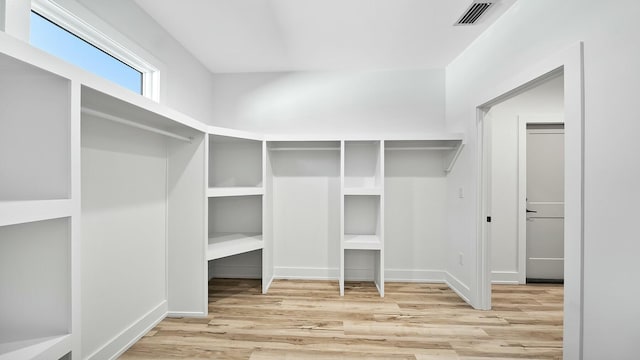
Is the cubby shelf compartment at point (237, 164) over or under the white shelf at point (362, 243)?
over

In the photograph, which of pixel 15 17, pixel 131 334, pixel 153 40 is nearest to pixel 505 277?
pixel 131 334

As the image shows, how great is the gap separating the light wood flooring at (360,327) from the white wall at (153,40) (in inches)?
78.8

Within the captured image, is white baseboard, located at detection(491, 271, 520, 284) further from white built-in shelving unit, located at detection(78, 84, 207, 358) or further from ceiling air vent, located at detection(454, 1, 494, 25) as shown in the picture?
white built-in shelving unit, located at detection(78, 84, 207, 358)

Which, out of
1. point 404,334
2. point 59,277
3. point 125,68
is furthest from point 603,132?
point 125,68

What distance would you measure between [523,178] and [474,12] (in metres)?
2.12

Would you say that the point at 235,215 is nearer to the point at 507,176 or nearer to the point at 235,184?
the point at 235,184

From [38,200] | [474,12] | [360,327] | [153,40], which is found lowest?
[360,327]

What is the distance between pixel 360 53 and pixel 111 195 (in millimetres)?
2540

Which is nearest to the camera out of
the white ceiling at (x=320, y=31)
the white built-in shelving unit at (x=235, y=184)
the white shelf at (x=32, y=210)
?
the white shelf at (x=32, y=210)

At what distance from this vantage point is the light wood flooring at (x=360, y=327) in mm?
1905

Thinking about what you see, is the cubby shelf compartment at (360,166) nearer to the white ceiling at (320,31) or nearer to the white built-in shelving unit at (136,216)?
the white ceiling at (320,31)

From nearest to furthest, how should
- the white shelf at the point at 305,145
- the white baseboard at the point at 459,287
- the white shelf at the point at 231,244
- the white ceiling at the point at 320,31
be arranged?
the white ceiling at the point at 320,31
the white shelf at the point at 231,244
the white baseboard at the point at 459,287
the white shelf at the point at 305,145

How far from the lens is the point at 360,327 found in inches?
87.6

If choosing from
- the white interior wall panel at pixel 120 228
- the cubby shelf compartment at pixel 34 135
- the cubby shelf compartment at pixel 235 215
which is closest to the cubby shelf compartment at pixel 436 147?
the cubby shelf compartment at pixel 235 215
